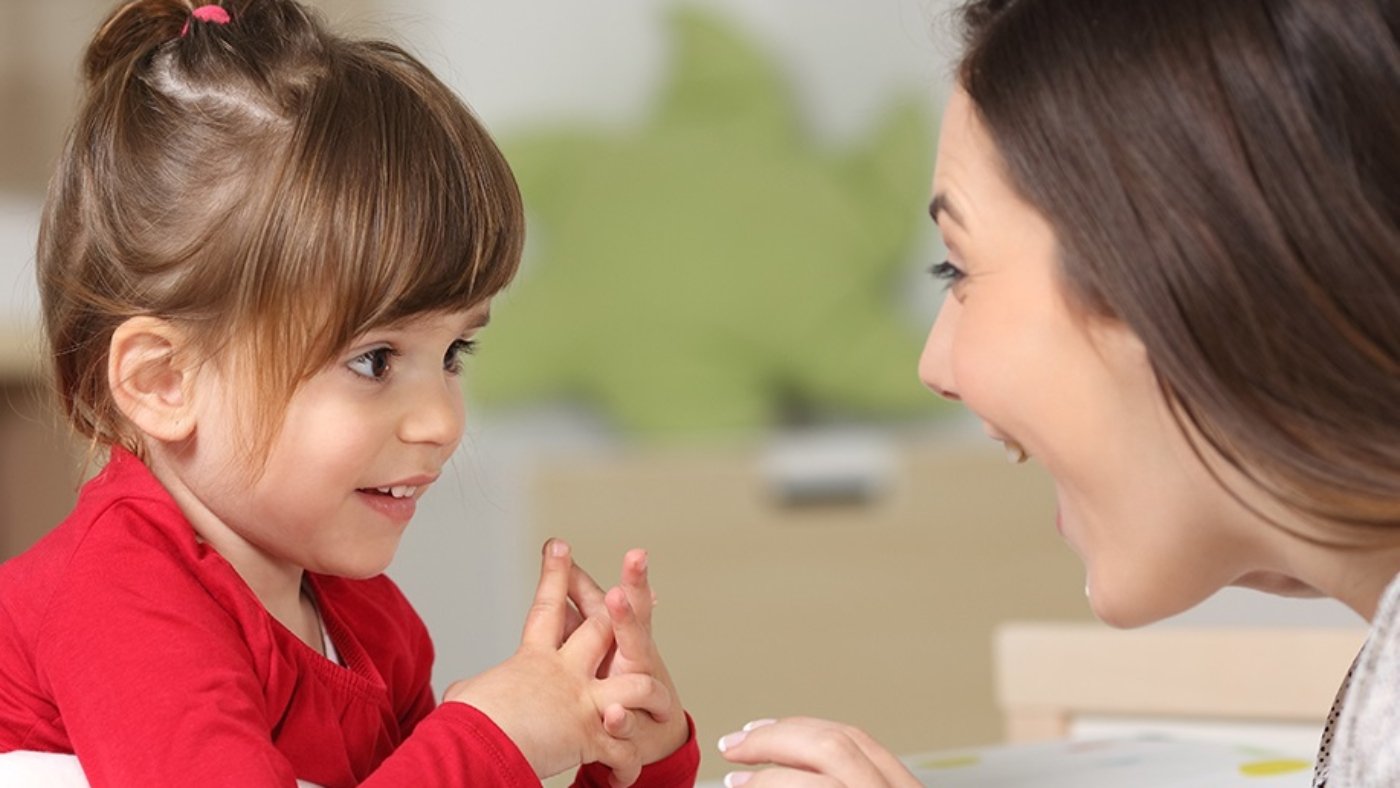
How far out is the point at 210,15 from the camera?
2.88ft

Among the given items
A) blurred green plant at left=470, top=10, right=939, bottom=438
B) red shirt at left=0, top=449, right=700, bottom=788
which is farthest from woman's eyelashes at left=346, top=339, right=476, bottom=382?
blurred green plant at left=470, top=10, right=939, bottom=438

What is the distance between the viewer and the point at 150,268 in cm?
81

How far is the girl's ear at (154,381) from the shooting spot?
2.68 feet

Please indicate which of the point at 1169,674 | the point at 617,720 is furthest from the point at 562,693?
the point at 1169,674

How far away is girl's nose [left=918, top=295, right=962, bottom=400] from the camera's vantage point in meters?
0.80

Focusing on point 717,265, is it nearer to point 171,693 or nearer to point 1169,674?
point 1169,674

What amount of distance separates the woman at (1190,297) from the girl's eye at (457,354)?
0.83ft

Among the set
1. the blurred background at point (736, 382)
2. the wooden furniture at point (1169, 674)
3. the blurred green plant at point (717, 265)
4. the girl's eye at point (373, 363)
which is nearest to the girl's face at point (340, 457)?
the girl's eye at point (373, 363)

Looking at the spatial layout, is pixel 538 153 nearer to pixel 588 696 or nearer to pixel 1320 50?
pixel 588 696

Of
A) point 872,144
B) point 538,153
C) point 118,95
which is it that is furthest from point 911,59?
point 118,95

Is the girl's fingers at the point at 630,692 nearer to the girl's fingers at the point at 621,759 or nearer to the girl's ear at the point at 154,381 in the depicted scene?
the girl's fingers at the point at 621,759

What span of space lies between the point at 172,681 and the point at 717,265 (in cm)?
178

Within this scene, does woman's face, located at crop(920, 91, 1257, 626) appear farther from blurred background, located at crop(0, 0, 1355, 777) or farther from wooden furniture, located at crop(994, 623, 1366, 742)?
blurred background, located at crop(0, 0, 1355, 777)

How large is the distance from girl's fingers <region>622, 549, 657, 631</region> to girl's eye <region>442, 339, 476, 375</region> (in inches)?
5.4
